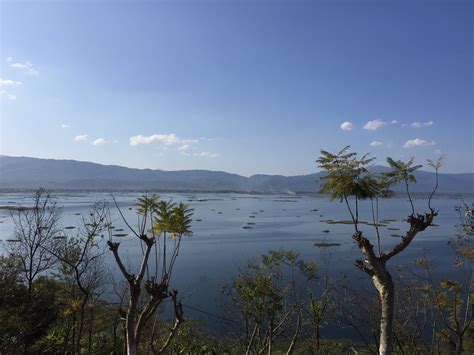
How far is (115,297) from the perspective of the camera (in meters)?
25.1

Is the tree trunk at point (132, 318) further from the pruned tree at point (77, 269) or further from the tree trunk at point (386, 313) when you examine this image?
the tree trunk at point (386, 313)

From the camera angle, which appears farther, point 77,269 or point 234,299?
point 234,299

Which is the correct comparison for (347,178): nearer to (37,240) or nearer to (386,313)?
(386,313)

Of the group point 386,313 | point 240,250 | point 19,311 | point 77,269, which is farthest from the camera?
point 240,250

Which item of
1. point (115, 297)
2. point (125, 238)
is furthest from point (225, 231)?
point (115, 297)

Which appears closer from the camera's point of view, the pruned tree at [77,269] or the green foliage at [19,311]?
the pruned tree at [77,269]

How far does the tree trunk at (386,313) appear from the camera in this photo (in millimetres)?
7363

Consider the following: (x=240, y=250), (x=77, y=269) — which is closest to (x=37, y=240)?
(x=77, y=269)

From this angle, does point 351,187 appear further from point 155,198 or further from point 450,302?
point 450,302

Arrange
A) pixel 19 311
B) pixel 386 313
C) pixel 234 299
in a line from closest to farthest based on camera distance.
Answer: pixel 386 313
pixel 19 311
pixel 234 299

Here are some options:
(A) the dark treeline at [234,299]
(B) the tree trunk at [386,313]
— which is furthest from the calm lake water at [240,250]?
(B) the tree trunk at [386,313]

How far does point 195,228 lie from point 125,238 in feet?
44.2

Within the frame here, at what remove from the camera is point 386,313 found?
752cm

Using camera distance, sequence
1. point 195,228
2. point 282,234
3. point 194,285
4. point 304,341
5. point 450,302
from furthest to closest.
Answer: point 195,228 → point 282,234 → point 194,285 → point 304,341 → point 450,302
